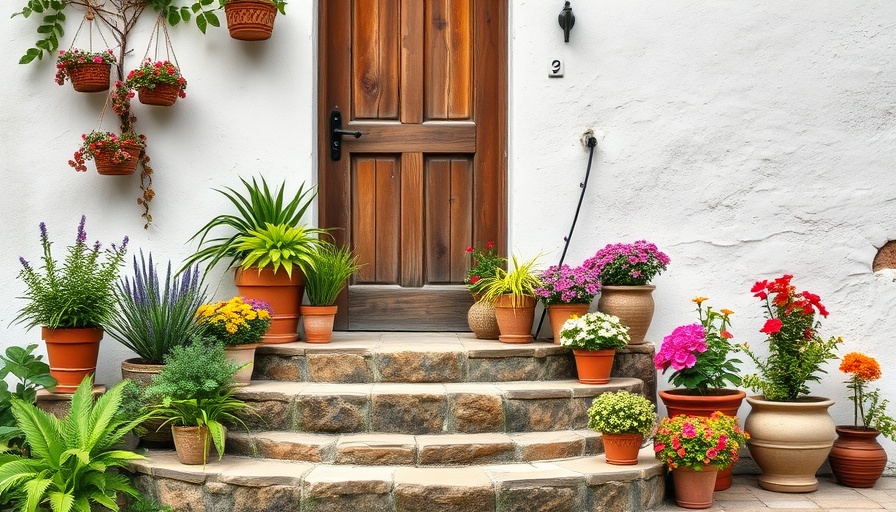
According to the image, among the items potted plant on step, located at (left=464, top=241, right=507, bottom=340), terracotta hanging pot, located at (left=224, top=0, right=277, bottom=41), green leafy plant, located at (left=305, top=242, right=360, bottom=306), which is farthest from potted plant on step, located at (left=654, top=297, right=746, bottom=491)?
terracotta hanging pot, located at (left=224, top=0, right=277, bottom=41)

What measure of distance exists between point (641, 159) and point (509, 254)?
0.92m

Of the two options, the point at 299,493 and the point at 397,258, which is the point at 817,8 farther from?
the point at 299,493

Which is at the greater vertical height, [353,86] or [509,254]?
[353,86]

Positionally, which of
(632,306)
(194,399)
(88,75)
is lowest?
(194,399)

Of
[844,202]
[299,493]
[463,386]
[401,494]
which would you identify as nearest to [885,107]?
[844,202]

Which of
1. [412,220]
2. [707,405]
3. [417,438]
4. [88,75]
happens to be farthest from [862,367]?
[88,75]

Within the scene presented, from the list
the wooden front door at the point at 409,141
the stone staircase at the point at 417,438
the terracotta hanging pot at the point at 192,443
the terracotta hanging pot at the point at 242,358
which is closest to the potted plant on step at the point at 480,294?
the stone staircase at the point at 417,438

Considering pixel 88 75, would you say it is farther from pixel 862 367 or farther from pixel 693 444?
pixel 862 367

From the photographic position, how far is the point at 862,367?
4512 millimetres

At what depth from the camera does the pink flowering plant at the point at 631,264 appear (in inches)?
183

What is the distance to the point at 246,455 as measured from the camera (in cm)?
401

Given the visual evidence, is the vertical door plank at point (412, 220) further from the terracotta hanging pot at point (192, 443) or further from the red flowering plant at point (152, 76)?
the terracotta hanging pot at point (192, 443)

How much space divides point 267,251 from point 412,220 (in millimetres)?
1049

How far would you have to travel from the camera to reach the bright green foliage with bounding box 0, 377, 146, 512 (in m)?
3.54
